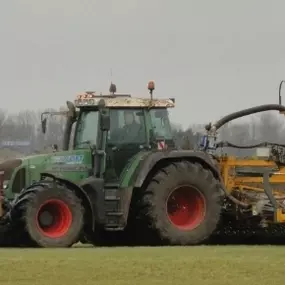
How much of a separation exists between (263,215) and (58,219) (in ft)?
13.0

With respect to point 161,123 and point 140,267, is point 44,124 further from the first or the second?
point 140,267

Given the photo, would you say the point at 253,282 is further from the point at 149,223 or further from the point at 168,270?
the point at 149,223

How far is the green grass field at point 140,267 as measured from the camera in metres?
12.4

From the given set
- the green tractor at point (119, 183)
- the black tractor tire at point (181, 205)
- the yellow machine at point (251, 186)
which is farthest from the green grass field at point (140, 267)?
the yellow machine at point (251, 186)

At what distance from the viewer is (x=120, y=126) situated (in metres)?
18.4

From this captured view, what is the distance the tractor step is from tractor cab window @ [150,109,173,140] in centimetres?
143

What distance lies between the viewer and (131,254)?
15.1m

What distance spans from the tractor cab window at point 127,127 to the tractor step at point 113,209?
899 mm

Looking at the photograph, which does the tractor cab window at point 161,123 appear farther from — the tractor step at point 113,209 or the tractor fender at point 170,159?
the tractor step at point 113,209

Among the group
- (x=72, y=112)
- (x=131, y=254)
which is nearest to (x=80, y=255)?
(x=131, y=254)

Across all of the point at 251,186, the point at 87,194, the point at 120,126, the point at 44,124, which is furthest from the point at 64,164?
the point at 251,186

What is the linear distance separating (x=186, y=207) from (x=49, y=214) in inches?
109

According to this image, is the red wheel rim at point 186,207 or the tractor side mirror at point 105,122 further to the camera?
the red wheel rim at point 186,207

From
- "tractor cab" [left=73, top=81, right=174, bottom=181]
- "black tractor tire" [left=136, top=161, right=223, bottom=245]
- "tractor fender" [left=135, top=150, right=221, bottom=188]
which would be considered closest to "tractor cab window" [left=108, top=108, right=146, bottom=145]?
"tractor cab" [left=73, top=81, right=174, bottom=181]
